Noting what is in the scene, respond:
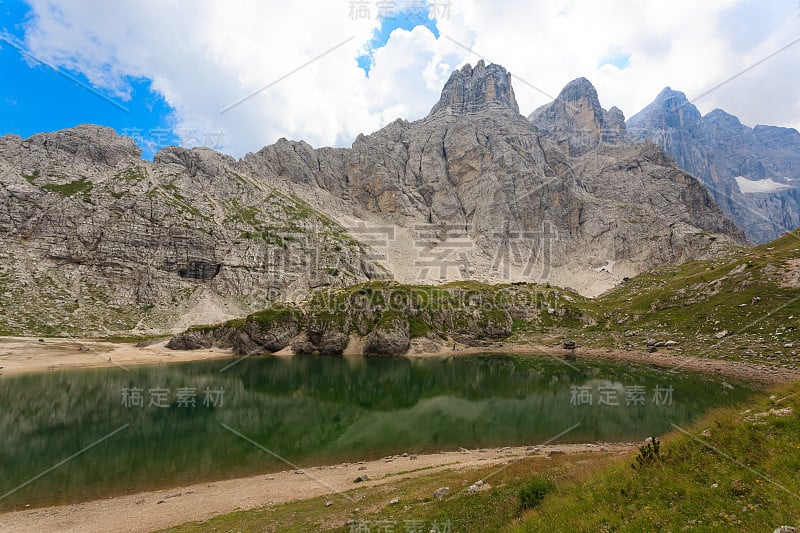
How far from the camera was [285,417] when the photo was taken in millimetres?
43250

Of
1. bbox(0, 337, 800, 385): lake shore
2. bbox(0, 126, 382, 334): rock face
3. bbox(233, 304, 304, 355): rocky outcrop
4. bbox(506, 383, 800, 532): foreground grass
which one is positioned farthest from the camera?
bbox(0, 126, 382, 334): rock face

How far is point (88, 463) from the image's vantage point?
29.3 meters

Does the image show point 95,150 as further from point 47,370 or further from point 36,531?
point 36,531

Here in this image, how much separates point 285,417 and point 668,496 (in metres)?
41.8

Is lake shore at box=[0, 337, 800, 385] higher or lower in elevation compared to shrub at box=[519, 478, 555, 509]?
lower

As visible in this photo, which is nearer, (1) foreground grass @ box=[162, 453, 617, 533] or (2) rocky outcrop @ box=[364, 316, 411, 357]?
(1) foreground grass @ box=[162, 453, 617, 533]

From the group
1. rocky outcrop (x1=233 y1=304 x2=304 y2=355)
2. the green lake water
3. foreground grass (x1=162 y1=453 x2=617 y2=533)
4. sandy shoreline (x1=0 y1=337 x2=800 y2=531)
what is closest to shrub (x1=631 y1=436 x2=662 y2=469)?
foreground grass (x1=162 y1=453 x2=617 y2=533)

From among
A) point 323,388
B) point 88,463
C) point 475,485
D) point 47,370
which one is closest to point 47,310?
point 47,370

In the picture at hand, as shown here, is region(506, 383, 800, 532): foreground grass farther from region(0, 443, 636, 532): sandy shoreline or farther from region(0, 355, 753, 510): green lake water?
region(0, 355, 753, 510): green lake water

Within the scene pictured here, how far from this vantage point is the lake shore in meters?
60.4

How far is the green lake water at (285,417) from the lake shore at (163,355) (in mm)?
6774

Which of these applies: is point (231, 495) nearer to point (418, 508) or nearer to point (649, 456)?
point (418, 508)

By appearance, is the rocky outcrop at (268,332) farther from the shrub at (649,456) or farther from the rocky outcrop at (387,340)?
the shrub at (649,456)

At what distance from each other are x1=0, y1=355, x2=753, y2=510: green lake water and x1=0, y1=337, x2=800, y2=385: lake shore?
267 inches
